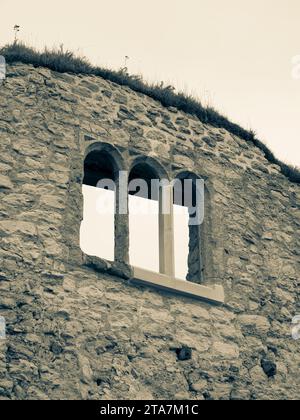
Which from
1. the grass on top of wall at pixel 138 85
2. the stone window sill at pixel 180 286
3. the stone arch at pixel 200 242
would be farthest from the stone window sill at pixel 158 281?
the grass on top of wall at pixel 138 85

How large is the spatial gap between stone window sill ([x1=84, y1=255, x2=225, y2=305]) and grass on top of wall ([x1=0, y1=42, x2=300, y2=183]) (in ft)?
6.87

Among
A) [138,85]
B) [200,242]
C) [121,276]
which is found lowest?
[121,276]

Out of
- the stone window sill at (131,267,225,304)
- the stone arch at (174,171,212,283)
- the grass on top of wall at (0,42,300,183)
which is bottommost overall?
the stone window sill at (131,267,225,304)

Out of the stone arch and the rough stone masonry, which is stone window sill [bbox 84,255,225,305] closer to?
the rough stone masonry

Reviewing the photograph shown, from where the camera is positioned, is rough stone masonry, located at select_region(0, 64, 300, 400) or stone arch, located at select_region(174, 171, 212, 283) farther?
stone arch, located at select_region(174, 171, 212, 283)

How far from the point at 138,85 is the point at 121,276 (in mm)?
2333

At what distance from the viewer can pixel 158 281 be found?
10664mm

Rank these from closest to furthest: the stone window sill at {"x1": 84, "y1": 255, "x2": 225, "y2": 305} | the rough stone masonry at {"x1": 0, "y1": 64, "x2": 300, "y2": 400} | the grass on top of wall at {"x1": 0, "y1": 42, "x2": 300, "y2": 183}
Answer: the rough stone masonry at {"x1": 0, "y1": 64, "x2": 300, "y2": 400} < the stone window sill at {"x1": 84, "y1": 255, "x2": 225, "y2": 305} < the grass on top of wall at {"x1": 0, "y1": 42, "x2": 300, "y2": 183}

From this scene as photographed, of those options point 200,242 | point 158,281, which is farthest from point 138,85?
point 158,281

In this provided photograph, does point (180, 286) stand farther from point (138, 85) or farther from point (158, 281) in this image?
point (138, 85)

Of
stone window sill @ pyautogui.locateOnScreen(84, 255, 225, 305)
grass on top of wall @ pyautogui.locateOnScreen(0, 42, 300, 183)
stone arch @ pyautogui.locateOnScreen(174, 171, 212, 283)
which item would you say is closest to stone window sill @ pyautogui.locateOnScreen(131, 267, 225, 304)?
stone window sill @ pyautogui.locateOnScreen(84, 255, 225, 305)

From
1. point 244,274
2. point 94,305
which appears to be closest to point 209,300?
point 244,274

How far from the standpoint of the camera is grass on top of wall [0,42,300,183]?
11.2 meters

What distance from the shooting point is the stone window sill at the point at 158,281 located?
409 inches
